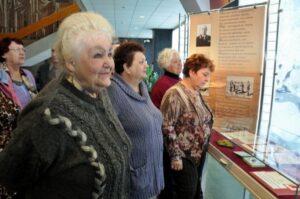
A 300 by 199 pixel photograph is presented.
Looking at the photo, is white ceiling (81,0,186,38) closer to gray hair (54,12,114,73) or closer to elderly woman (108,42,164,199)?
elderly woman (108,42,164,199)

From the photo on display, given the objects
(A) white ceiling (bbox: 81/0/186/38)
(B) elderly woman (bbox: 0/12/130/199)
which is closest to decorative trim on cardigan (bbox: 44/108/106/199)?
(B) elderly woman (bbox: 0/12/130/199)

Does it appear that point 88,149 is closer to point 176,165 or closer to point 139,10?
point 176,165

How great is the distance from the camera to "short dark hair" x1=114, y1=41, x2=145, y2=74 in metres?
1.97

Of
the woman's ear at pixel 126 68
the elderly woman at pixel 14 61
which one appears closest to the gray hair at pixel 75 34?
the woman's ear at pixel 126 68

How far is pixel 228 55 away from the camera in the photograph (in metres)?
3.37

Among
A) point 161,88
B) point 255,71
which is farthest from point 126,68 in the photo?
point 255,71

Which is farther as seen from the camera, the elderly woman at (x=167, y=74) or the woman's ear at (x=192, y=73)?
the elderly woman at (x=167, y=74)

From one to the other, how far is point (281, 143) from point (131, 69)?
103cm

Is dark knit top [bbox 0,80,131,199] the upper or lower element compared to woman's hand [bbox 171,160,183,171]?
upper

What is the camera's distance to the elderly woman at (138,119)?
1.76 metres

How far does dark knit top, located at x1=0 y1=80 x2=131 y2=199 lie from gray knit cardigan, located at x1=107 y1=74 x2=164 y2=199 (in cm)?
61

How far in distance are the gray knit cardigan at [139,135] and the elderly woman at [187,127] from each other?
41 cm

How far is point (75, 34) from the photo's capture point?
1084 millimetres

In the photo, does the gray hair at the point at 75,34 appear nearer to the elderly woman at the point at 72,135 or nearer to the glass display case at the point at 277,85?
the elderly woman at the point at 72,135
